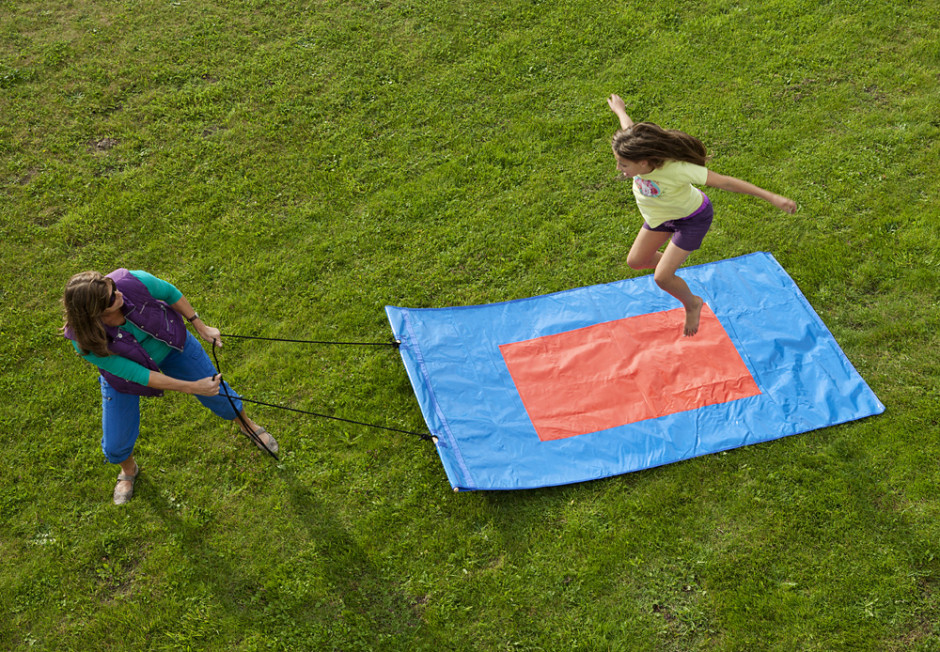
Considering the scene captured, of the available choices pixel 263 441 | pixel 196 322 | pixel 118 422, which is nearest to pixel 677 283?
pixel 263 441

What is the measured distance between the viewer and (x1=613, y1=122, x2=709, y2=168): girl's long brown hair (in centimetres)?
473

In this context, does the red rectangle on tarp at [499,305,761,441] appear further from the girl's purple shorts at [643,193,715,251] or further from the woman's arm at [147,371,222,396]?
the woman's arm at [147,371,222,396]

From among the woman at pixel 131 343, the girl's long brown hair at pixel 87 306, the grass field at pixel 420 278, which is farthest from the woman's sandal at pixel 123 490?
the girl's long brown hair at pixel 87 306

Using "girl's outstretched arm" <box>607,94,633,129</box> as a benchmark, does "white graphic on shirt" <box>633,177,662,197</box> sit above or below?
below

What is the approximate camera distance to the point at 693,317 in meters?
5.77

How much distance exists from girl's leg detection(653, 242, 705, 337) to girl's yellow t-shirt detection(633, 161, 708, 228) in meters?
0.26

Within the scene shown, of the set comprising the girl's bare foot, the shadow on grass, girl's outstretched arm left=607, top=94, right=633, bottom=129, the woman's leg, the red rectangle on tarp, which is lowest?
the shadow on grass

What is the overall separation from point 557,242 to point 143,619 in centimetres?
463

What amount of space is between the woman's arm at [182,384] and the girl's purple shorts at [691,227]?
3.35 metres

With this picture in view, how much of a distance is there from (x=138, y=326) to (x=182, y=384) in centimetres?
46

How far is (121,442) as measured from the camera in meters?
4.87

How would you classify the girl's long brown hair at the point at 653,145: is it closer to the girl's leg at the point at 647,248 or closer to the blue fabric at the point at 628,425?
the girl's leg at the point at 647,248

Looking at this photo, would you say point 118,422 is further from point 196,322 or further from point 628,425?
point 628,425

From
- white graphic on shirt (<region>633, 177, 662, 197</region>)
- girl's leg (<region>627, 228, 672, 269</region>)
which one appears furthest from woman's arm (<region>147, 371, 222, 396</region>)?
girl's leg (<region>627, 228, 672, 269</region>)
